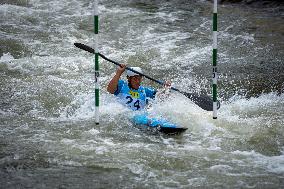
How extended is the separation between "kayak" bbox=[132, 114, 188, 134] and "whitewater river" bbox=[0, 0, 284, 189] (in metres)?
0.10

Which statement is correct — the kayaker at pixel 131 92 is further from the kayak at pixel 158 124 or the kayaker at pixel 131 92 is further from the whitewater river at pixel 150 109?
the kayak at pixel 158 124

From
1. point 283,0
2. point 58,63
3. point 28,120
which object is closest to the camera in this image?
point 28,120

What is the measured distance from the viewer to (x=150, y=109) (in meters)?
7.74

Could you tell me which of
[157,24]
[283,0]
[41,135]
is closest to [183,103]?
[41,135]

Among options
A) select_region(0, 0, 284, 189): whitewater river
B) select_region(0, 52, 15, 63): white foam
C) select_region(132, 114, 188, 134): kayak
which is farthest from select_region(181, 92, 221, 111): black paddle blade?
select_region(0, 52, 15, 63): white foam

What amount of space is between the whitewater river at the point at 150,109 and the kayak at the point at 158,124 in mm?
102

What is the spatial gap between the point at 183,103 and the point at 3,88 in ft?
11.2

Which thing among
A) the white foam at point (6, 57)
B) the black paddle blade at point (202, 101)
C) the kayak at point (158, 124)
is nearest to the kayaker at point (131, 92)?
the kayak at point (158, 124)

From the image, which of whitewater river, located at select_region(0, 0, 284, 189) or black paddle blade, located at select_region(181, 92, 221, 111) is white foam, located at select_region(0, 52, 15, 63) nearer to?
whitewater river, located at select_region(0, 0, 284, 189)

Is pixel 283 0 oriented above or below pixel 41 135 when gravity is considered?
above

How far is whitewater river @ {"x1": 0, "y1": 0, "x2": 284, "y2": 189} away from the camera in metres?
5.71

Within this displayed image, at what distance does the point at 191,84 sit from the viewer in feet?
31.9

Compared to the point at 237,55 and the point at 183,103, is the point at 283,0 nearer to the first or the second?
the point at 237,55

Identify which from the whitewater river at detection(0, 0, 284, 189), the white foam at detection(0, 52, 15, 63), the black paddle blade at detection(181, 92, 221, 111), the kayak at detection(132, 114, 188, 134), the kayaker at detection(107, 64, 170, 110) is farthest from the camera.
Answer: the white foam at detection(0, 52, 15, 63)
